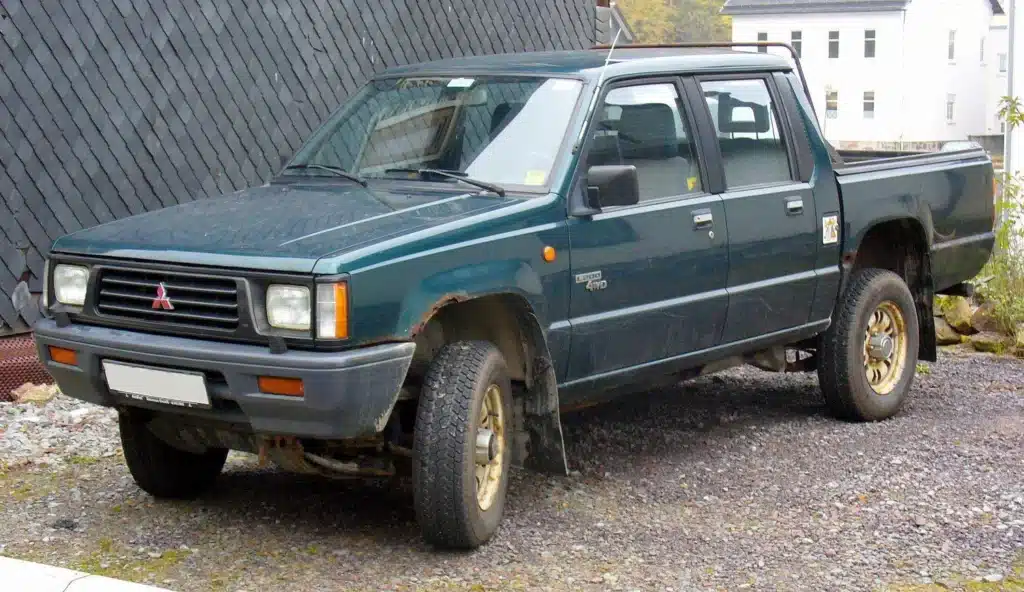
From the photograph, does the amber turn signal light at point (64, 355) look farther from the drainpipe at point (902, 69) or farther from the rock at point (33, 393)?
the drainpipe at point (902, 69)

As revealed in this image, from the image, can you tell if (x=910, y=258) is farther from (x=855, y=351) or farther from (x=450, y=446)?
(x=450, y=446)

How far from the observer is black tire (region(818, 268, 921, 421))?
714 cm

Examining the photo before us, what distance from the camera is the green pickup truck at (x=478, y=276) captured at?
462cm

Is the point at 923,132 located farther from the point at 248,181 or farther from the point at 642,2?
the point at 248,181

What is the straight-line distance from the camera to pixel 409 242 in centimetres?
475

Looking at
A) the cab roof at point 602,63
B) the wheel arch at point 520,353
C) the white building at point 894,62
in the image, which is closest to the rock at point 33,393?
the cab roof at point 602,63

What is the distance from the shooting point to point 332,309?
177 inches

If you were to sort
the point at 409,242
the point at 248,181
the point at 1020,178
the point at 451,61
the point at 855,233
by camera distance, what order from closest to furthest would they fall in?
the point at 409,242, the point at 451,61, the point at 855,233, the point at 248,181, the point at 1020,178

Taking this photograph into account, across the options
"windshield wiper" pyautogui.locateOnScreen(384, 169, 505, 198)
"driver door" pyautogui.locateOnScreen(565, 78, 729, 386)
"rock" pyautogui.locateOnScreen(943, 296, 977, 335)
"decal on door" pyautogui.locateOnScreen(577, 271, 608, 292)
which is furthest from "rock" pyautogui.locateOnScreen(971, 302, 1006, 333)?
"windshield wiper" pyautogui.locateOnScreen(384, 169, 505, 198)

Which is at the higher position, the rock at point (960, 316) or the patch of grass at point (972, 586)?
the patch of grass at point (972, 586)

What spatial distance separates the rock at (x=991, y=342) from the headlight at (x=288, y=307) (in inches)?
253

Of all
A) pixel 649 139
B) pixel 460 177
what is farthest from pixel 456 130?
pixel 649 139

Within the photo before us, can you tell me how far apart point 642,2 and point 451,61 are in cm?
6113

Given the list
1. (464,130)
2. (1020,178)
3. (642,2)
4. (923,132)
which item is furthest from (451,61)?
(642,2)
